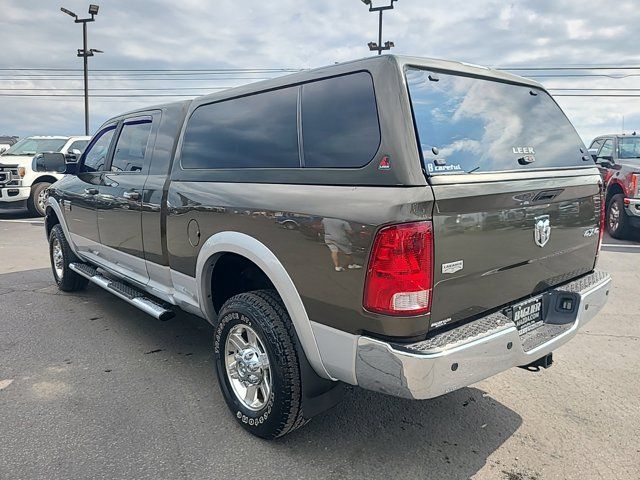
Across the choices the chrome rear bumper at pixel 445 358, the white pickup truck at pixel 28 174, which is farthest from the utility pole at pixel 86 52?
the chrome rear bumper at pixel 445 358

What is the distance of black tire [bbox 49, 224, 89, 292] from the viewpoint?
562cm

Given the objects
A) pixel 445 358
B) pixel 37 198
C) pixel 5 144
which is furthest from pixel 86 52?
pixel 445 358

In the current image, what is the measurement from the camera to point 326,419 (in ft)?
10.1

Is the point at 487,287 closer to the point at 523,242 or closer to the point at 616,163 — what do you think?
the point at 523,242

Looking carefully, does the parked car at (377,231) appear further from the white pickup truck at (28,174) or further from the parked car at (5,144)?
the parked car at (5,144)

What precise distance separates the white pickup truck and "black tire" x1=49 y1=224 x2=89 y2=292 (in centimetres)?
617

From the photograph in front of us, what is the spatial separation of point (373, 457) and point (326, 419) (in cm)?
46

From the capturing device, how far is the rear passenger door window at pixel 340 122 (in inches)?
92.4

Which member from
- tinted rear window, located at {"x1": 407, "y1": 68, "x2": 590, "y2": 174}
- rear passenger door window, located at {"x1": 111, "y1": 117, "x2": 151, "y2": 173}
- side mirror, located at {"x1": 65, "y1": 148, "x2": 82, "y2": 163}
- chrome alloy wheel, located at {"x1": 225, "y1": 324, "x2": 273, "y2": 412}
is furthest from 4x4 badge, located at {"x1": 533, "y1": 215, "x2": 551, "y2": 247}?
side mirror, located at {"x1": 65, "y1": 148, "x2": 82, "y2": 163}

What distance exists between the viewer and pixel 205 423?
304 centimetres

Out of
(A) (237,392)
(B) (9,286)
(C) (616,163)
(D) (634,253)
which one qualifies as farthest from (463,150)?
(C) (616,163)

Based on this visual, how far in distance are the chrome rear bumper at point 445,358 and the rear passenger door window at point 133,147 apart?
104 inches

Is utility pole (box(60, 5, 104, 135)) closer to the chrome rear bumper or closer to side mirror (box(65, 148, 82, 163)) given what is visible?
side mirror (box(65, 148, 82, 163))

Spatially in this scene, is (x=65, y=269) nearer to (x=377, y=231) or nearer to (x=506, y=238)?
(x=377, y=231)
